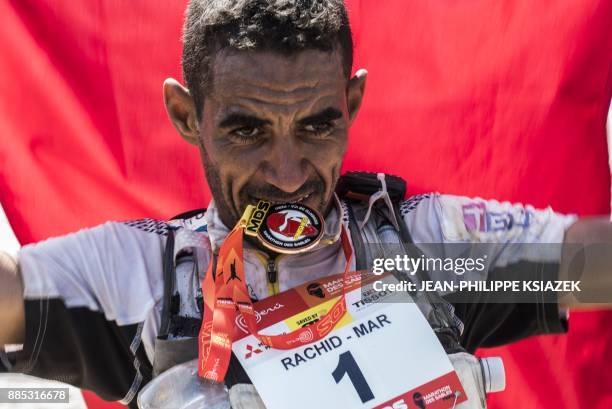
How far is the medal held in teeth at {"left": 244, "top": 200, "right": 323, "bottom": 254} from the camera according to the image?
205 centimetres

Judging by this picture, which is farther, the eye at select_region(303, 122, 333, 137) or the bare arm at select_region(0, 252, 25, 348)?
the eye at select_region(303, 122, 333, 137)

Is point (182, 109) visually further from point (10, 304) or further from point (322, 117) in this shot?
point (10, 304)

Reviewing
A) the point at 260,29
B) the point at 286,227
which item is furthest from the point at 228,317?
the point at 260,29

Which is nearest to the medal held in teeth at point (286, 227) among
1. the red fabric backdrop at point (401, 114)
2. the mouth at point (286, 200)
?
the mouth at point (286, 200)

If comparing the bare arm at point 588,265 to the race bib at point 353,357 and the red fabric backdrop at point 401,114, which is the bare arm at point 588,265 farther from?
the red fabric backdrop at point 401,114

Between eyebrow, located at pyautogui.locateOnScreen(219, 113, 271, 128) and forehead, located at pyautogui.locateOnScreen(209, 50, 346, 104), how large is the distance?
4 cm

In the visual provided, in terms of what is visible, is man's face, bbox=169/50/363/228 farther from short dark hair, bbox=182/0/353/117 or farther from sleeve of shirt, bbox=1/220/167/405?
sleeve of shirt, bbox=1/220/167/405

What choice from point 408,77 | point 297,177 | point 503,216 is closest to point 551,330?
point 503,216

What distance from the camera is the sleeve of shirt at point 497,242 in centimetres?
226

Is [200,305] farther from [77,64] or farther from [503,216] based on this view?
[77,64]

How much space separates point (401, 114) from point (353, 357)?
1079mm

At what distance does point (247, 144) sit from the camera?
2107 millimetres

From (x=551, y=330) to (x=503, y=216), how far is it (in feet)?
1.00

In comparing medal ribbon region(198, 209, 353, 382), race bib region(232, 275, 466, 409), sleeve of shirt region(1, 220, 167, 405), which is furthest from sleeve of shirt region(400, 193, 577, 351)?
sleeve of shirt region(1, 220, 167, 405)
